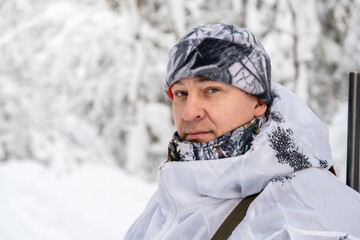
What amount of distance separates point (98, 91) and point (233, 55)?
26.7 ft

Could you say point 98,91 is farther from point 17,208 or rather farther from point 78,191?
point 17,208

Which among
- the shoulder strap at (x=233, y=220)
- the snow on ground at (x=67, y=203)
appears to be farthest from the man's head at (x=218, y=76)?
the snow on ground at (x=67, y=203)

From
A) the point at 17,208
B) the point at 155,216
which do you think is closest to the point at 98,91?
the point at 17,208

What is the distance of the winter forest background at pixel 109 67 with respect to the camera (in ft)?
27.2

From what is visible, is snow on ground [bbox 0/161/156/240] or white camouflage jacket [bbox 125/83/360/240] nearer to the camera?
white camouflage jacket [bbox 125/83/360/240]

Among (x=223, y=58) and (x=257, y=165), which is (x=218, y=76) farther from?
(x=257, y=165)

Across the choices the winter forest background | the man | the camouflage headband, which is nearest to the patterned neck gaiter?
the man

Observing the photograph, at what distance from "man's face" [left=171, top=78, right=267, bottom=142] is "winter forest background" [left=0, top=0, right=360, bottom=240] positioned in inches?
236

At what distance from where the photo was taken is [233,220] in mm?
1215

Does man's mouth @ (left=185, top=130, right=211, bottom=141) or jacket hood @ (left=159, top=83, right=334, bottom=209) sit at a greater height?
man's mouth @ (left=185, top=130, right=211, bottom=141)

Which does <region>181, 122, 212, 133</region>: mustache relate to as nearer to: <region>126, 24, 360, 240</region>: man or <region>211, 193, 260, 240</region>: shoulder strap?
<region>126, 24, 360, 240</region>: man

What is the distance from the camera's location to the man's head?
132 cm

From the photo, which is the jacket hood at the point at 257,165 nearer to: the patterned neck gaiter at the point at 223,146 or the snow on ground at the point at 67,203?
the patterned neck gaiter at the point at 223,146

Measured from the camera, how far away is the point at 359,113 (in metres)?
1.51
